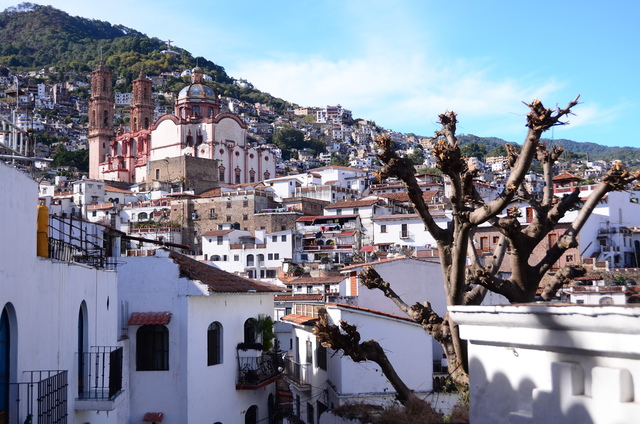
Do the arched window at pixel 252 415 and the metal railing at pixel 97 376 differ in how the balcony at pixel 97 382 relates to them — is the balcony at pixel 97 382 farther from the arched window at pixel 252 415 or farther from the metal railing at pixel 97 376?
the arched window at pixel 252 415

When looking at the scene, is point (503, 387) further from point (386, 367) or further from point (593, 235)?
point (593, 235)

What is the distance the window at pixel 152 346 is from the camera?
20.5m

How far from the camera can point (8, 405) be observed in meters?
9.78

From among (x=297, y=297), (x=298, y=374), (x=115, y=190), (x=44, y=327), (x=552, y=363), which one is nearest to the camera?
(x=552, y=363)

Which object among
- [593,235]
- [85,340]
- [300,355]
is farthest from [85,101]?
[85,340]

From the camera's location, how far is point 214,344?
851 inches

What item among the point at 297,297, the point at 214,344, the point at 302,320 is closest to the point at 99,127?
the point at 297,297

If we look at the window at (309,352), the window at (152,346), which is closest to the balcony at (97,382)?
the window at (152,346)

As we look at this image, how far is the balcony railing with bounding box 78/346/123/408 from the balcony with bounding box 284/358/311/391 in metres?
11.8

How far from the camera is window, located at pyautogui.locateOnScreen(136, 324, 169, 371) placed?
808 inches

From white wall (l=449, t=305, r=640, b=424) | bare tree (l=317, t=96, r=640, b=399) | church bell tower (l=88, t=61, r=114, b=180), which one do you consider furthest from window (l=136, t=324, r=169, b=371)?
church bell tower (l=88, t=61, r=114, b=180)

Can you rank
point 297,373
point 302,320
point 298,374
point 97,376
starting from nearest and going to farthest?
point 97,376 → point 302,320 → point 298,374 → point 297,373

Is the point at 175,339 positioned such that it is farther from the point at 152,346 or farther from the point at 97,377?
the point at 97,377

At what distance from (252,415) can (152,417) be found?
4.08 meters
